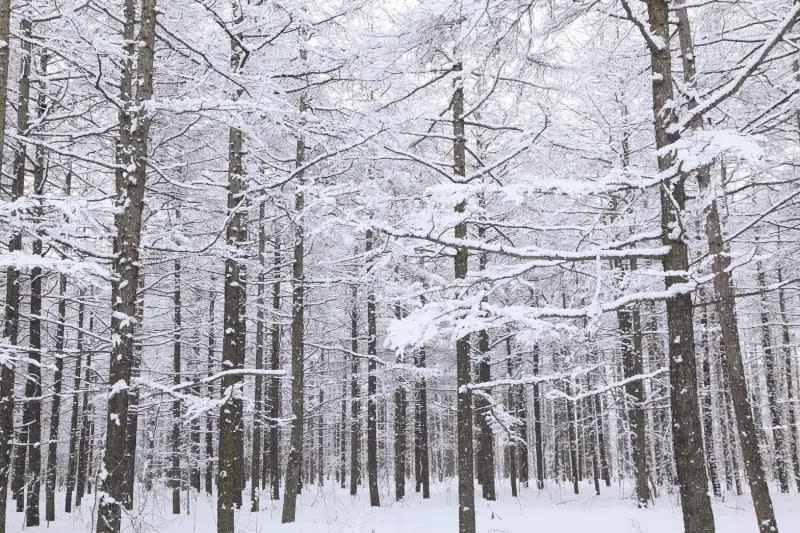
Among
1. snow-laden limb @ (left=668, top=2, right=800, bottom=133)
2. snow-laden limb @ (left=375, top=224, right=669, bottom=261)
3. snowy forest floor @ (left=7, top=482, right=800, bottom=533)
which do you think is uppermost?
snow-laden limb @ (left=668, top=2, right=800, bottom=133)

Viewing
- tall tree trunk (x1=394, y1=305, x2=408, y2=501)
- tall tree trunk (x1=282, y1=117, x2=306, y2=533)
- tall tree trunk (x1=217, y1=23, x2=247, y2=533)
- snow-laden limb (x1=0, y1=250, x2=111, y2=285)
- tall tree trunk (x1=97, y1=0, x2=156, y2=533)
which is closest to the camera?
snow-laden limb (x1=0, y1=250, x2=111, y2=285)

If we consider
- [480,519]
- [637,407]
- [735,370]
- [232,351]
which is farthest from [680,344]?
[637,407]

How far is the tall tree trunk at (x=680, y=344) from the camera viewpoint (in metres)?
5.18

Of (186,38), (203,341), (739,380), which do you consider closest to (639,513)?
(739,380)

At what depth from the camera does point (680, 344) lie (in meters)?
5.43

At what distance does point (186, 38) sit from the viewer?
8906 millimetres

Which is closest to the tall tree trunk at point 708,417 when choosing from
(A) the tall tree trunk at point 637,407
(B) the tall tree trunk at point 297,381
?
(A) the tall tree trunk at point 637,407

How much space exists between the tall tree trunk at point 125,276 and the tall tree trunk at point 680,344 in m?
6.02

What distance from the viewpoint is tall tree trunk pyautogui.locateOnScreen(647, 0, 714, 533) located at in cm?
518

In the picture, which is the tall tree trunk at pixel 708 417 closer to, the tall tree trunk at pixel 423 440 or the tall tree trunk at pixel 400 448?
the tall tree trunk at pixel 423 440

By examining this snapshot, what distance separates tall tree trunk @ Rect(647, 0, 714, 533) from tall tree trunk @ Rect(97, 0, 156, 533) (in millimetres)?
6024

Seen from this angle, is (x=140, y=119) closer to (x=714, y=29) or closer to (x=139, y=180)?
(x=139, y=180)

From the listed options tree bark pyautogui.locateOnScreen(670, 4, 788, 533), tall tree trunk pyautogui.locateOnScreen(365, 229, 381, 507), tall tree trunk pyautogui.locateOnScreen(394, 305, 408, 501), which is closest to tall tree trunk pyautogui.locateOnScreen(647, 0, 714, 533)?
tree bark pyautogui.locateOnScreen(670, 4, 788, 533)

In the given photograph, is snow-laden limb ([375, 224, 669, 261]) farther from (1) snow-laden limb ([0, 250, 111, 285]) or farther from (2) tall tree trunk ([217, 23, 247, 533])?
(2) tall tree trunk ([217, 23, 247, 533])
